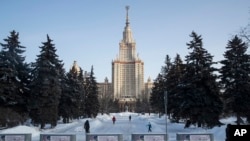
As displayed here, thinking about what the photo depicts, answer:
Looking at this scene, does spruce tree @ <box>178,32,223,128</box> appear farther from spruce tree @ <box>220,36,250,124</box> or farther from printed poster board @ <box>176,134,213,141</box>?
printed poster board @ <box>176,134,213,141</box>

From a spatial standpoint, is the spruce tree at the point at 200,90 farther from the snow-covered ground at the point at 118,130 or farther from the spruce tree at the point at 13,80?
the spruce tree at the point at 13,80

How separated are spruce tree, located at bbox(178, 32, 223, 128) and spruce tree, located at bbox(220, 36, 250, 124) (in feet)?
3.82

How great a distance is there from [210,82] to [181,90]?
3.58 m

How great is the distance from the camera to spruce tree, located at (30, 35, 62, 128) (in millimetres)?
41406

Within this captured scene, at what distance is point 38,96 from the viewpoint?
137 feet

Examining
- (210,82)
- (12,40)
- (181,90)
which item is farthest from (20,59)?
(210,82)

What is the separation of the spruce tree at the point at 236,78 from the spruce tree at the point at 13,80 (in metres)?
22.1

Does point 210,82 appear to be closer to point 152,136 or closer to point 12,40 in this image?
point 152,136

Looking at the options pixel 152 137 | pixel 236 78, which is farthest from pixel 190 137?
pixel 236 78

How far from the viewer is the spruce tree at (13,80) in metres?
37.9

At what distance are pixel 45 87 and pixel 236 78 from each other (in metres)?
21.6

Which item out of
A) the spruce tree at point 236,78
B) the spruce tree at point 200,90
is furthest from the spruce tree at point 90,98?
the spruce tree at point 236,78

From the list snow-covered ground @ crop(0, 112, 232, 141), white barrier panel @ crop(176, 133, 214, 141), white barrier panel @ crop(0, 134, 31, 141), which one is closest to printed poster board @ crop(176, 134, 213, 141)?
white barrier panel @ crop(176, 133, 214, 141)

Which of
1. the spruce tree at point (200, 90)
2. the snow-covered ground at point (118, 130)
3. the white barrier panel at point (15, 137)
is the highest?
the spruce tree at point (200, 90)
